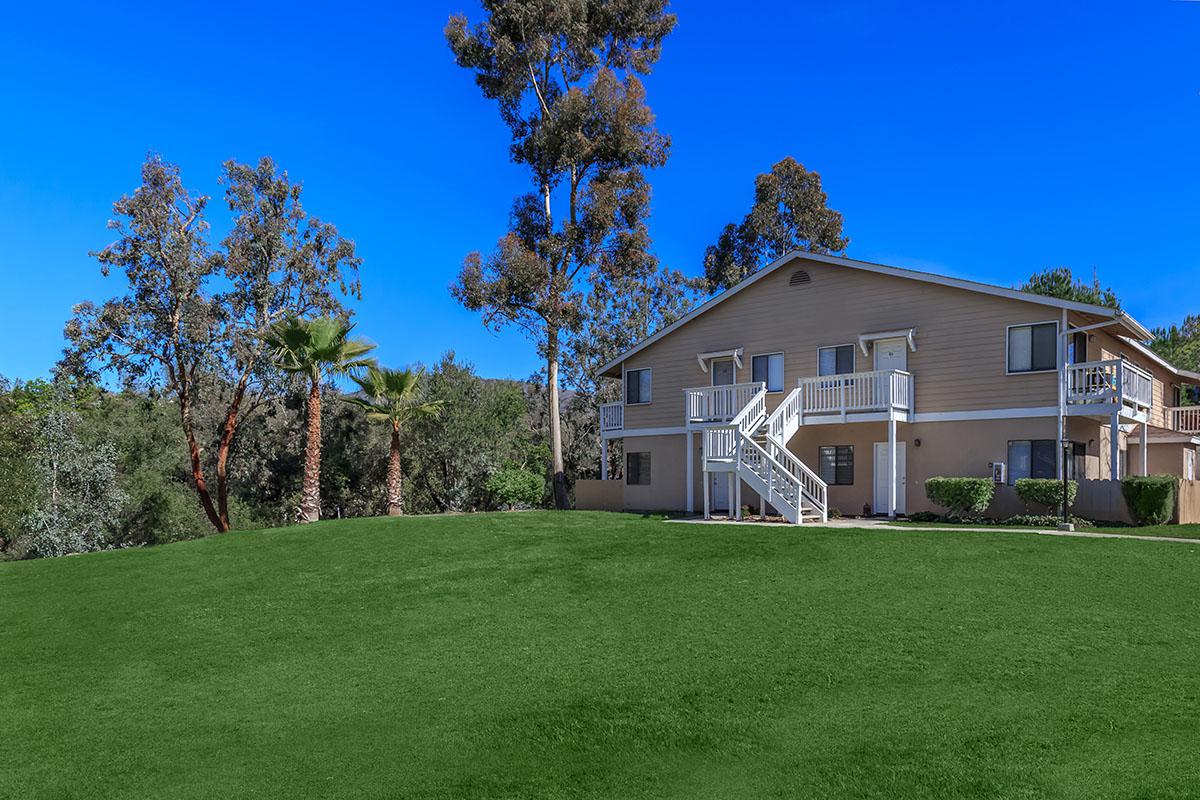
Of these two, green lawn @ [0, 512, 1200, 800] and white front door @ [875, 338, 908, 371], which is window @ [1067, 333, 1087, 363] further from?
green lawn @ [0, 512, 1200, 800]

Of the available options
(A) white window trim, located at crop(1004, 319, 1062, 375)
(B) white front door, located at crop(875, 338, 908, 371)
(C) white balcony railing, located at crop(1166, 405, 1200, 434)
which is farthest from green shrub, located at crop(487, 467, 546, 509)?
(C) white balcony railing, located at crop(1166, 405, 1200, 434)

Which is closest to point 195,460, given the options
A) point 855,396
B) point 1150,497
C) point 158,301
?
point 158,301

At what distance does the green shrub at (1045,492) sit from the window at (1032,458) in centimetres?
90

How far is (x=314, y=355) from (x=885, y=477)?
52.5 ft

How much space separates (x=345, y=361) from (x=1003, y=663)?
68.1ft

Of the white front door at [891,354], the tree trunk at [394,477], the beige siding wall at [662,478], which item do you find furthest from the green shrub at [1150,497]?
the tree trunk at [394,477]

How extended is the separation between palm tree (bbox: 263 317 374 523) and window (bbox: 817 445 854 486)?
1333 centimetres

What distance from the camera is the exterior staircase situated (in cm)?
2056

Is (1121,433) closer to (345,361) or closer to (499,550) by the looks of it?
(499,550)

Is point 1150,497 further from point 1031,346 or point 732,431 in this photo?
point 732,431

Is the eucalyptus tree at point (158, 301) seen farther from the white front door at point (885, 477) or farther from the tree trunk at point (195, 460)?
the white front door at point (885, 477)

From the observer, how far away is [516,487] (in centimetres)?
3206

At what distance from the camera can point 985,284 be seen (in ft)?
70.7

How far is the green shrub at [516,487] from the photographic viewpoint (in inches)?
1255
